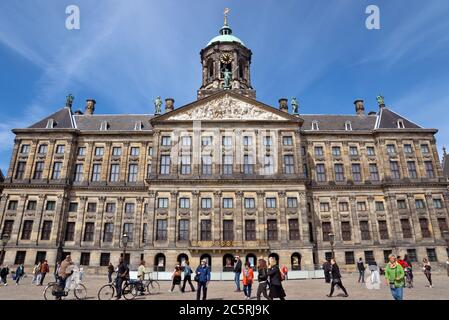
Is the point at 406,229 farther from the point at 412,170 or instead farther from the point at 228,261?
the point at 228,261

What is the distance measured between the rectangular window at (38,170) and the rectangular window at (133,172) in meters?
12.3

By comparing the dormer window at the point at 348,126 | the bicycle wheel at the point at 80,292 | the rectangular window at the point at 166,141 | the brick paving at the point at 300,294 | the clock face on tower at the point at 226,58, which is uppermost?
the clock face on tower at the point at 226,58

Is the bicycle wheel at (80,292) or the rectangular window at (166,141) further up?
the rectangular window at (166,141)

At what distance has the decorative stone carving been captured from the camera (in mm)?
42688

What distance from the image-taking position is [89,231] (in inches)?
1674

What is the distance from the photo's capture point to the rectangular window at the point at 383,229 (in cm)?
4216

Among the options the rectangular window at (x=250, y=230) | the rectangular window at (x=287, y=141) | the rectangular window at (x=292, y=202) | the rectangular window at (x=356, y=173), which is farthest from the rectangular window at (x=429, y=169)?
the rectangular window at (x=250, y=230)

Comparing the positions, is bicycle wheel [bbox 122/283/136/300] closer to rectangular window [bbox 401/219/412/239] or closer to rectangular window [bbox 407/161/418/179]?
rectangular window [bbox 401/219/412/239]

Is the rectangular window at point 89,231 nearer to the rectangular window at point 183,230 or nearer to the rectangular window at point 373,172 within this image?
the rectangular window at point 183,230

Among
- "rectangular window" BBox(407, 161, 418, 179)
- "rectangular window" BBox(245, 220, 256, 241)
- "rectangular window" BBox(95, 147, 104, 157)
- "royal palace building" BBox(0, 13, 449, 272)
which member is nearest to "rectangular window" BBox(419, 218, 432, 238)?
"royal palace building" BBox(0, 13, 449, 272)

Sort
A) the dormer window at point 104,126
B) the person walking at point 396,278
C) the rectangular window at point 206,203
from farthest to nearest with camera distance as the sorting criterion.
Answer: the dormer window at point 104,126 < the rectangular window at point 206,203 < the person walking at point 396,278

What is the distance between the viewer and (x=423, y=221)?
139ft

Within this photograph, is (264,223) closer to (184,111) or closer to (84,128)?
(184,111)
